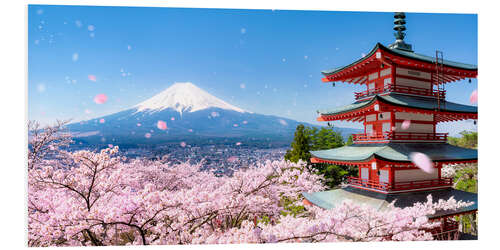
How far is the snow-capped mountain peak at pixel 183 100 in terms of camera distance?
6.05m

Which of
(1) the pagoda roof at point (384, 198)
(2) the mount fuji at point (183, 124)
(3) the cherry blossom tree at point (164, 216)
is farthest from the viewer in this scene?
(2) the mount fuji at point (183, 124)

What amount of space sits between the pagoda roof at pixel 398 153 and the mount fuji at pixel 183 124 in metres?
2.07

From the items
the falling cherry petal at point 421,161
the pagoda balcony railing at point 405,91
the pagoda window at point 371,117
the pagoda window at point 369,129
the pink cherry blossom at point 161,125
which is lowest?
the falling cherry petal at point 421,161

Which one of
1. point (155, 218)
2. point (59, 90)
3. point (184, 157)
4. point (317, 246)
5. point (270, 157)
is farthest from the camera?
point (270, 157)

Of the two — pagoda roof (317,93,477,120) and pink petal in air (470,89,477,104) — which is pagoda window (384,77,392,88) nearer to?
pagoda roof (317,93,477,120)

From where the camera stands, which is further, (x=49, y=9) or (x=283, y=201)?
(x=283, y=201)

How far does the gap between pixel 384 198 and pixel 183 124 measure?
4.87 m

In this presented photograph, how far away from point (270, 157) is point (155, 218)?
4.60 m

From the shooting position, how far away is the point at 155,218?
12.9ft

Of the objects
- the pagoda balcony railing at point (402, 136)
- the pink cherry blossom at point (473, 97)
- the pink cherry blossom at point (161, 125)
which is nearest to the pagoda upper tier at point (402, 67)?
the pink cherry blossom at point (473, 97)

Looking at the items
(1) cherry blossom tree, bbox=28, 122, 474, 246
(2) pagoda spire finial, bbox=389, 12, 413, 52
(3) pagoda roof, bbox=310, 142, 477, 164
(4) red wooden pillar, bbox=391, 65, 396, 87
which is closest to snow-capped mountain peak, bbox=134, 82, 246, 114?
(1) cherry blossom tree, bbox=28, 122, 474, 246

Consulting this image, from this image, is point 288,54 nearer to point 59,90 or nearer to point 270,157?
point 270,157

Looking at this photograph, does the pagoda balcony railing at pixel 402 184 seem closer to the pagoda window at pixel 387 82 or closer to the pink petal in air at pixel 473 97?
the pink petal in air at pixel 473 97

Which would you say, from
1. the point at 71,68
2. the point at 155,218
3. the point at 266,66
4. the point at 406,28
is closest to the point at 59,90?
the point at 71,68
